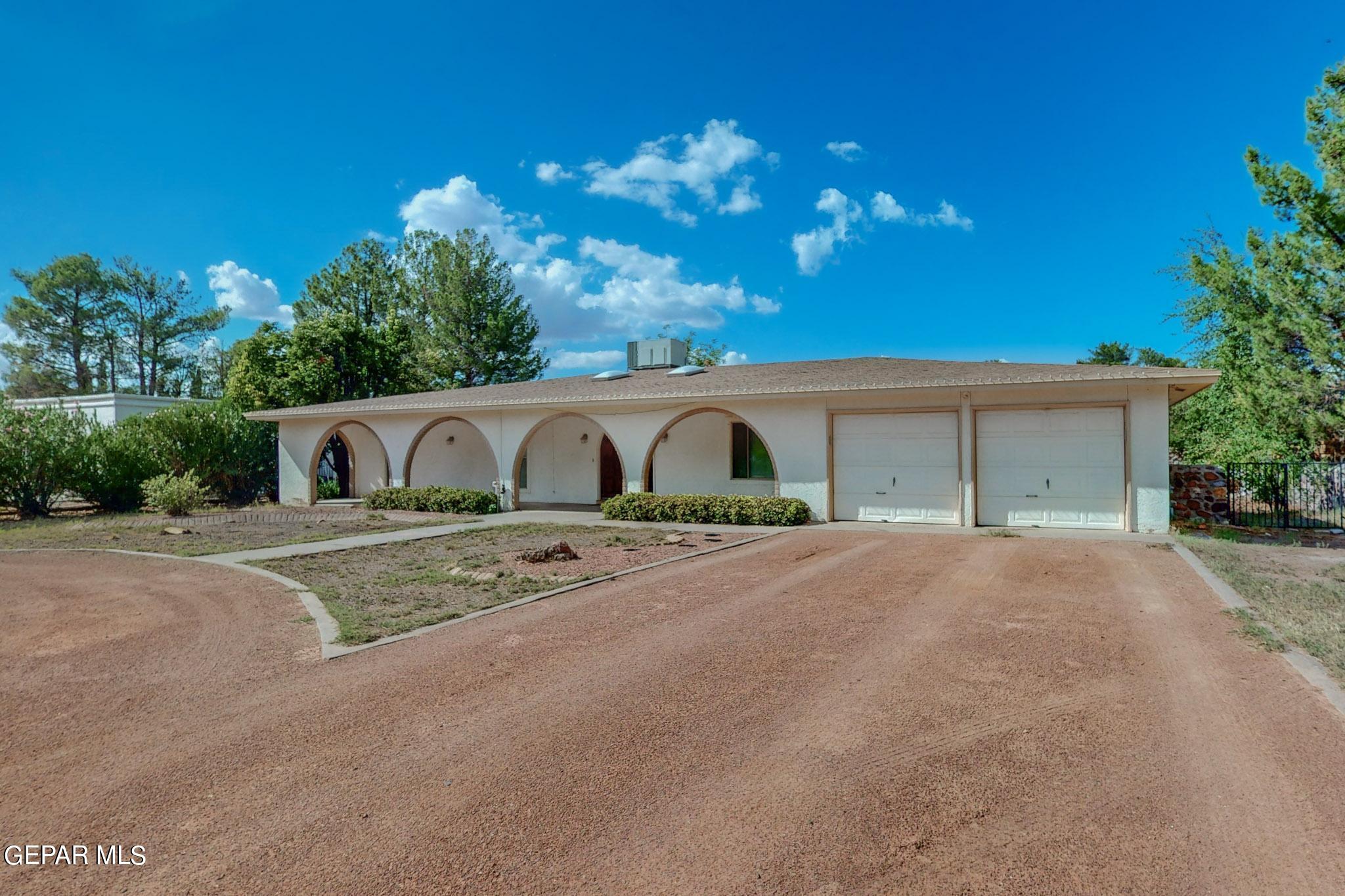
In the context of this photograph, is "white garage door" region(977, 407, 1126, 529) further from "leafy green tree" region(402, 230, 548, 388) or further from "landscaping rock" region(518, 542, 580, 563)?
"leafy green tree" region(402, 230, 548, 388)

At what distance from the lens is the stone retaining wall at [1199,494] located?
1411cm

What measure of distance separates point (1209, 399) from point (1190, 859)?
2604 cm

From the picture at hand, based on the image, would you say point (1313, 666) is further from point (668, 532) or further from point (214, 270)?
point (214, 270)

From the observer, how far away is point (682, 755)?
3.29 meters

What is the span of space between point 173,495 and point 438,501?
6101 millimetres

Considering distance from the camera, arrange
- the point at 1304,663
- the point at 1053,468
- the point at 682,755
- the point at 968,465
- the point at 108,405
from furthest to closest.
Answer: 1. the point at 108,405
2. the point at 968,465
3. the point at 1053,468
4. the point at 1304,663
5. the point at 682,755

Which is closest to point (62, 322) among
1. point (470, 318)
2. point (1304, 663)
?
point (470, 318)

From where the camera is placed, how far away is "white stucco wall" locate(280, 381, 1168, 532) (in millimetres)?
11711

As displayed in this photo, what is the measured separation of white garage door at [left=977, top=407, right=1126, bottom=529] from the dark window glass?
503 cm

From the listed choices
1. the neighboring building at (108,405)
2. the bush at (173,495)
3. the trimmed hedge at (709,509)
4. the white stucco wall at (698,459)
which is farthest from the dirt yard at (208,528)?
the neighboring building at (108,405)

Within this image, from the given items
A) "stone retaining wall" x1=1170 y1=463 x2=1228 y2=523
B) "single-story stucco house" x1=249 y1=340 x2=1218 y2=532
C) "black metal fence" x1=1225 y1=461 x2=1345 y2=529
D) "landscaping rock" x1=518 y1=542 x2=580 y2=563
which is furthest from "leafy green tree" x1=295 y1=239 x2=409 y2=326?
"black metal fence" x1=1225 y1=461 x2=1345 y2=529

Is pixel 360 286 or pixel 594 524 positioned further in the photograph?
pixel 360 286

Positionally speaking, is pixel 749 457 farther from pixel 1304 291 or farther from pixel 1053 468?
pixel 1304 291

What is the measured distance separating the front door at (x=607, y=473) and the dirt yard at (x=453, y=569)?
232 inches
